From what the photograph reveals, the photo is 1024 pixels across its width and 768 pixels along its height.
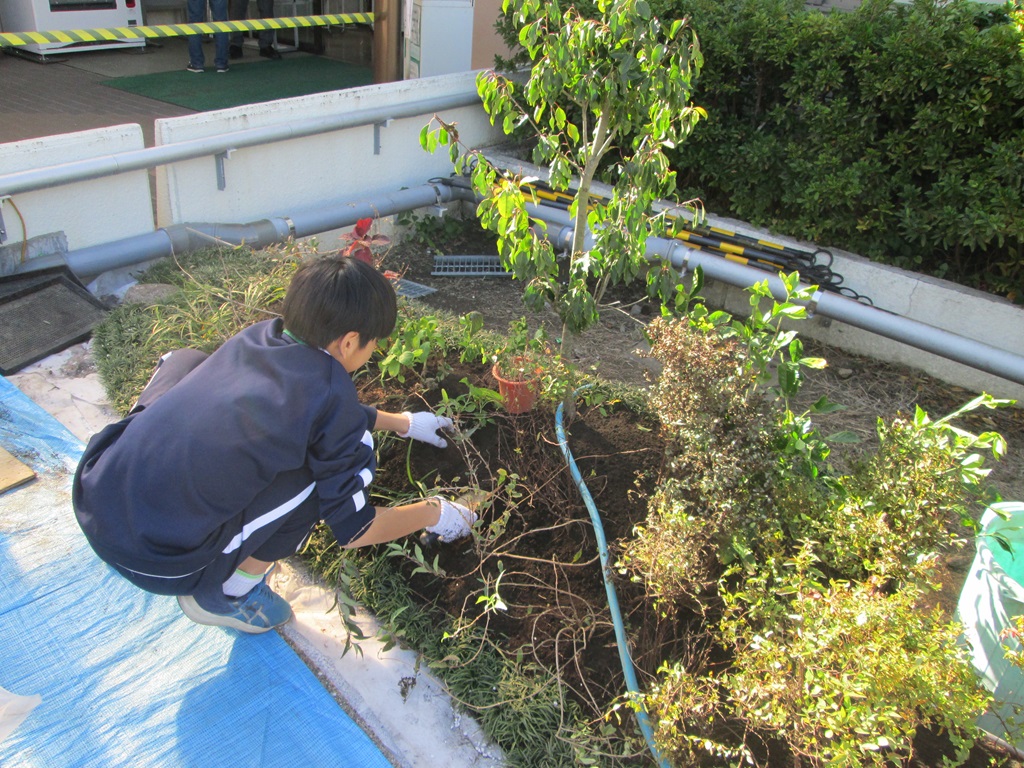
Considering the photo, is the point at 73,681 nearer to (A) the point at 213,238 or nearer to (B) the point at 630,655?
(B) the point at 630,655

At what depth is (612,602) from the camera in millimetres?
2289

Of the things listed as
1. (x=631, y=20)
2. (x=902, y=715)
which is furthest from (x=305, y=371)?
(x=902, y=715)

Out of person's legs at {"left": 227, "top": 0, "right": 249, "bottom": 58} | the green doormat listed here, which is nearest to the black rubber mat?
the green doormat

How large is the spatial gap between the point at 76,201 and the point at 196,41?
4751 millimetres

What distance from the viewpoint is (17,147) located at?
13.3 feet

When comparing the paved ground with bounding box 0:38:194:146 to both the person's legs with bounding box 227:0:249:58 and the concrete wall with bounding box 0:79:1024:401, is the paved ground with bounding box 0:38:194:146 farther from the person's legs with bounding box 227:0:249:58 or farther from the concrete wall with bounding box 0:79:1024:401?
the concrete wall with bounding box 0:79:1024:401

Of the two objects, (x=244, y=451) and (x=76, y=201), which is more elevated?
(x=244, y=451)

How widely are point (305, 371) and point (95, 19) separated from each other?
8724 mm

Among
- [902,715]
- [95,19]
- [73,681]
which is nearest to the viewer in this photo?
[902,715]

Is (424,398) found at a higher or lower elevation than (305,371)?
lower

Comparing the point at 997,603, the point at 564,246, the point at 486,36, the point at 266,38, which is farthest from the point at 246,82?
the point at 997,603

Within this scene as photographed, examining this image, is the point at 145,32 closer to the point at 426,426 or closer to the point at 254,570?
the point at 426,426

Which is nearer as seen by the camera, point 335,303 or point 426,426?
point 335,303

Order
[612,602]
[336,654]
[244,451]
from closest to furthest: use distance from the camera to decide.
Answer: [244,451]
[612,602]
[336,654]
